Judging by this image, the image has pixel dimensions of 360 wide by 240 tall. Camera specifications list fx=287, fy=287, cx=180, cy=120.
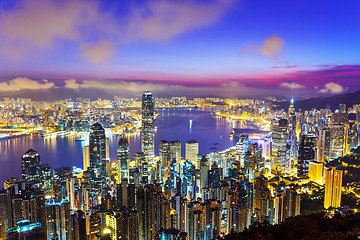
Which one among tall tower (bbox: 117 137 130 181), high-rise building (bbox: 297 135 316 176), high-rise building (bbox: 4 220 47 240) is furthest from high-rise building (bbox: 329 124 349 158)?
high-rise building (bbox: 4 220 47 240)

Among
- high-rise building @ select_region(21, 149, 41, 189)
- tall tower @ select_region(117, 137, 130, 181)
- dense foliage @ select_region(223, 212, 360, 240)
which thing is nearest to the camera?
dense foliage @ select_region(223, 212, 360, 240)

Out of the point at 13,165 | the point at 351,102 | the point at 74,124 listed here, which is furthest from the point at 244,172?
the point at 74,124

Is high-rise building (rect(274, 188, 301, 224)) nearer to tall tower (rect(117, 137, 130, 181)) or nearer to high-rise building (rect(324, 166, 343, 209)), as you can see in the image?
high-rise building (rect(324, 166, 343, 209))

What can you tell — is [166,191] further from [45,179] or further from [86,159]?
[86,159]

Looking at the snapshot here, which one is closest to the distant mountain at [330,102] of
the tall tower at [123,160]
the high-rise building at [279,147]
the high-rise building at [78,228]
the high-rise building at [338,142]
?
the high-rise building at [338,142]

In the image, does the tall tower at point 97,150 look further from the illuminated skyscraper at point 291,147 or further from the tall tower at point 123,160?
the illuminated skyscraper at point 291,147

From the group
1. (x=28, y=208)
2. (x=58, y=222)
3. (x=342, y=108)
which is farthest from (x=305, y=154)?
(x=28, y=208)
